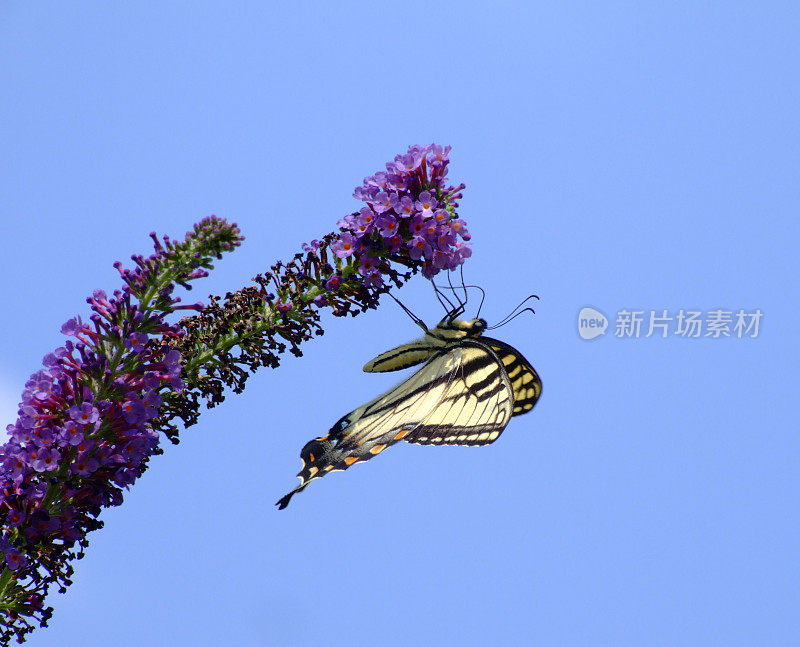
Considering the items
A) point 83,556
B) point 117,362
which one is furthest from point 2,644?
point 117,362

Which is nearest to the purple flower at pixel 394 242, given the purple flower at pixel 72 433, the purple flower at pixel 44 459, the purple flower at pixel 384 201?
the purple flower at pixel 384 201

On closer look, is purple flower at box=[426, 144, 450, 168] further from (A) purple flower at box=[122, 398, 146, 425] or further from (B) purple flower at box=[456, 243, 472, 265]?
(A) purple flower at box=[122, 398, 146, 425]

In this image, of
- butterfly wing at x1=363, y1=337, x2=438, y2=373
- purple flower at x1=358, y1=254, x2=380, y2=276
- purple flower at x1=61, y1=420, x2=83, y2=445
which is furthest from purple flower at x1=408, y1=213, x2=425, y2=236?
purple flower at x1=61, y1=420, x2=83, y2=445

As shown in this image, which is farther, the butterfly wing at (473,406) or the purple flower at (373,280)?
the butterfly wing at (473,406)

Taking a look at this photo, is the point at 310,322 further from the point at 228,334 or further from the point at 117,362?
the point at 117,362

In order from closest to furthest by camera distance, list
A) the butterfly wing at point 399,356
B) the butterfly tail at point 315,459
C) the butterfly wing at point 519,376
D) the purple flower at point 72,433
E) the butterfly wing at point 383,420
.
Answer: the purple flower at point 72,433
the butterfly tail at point 315,459
the butterfly wing at point 383,420
the butterfly wing at point 519,376
the butterfly wing at point 399,356

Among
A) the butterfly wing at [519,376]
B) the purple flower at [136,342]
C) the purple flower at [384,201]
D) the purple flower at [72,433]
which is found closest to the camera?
the purple flower at [72,433]

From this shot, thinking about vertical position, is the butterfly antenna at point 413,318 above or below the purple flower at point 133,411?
above

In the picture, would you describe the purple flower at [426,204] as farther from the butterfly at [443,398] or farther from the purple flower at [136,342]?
the purple flower at [136,342]

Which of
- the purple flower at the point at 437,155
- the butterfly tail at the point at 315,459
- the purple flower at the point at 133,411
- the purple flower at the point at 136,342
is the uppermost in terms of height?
the purple flower at the point at 437,155
